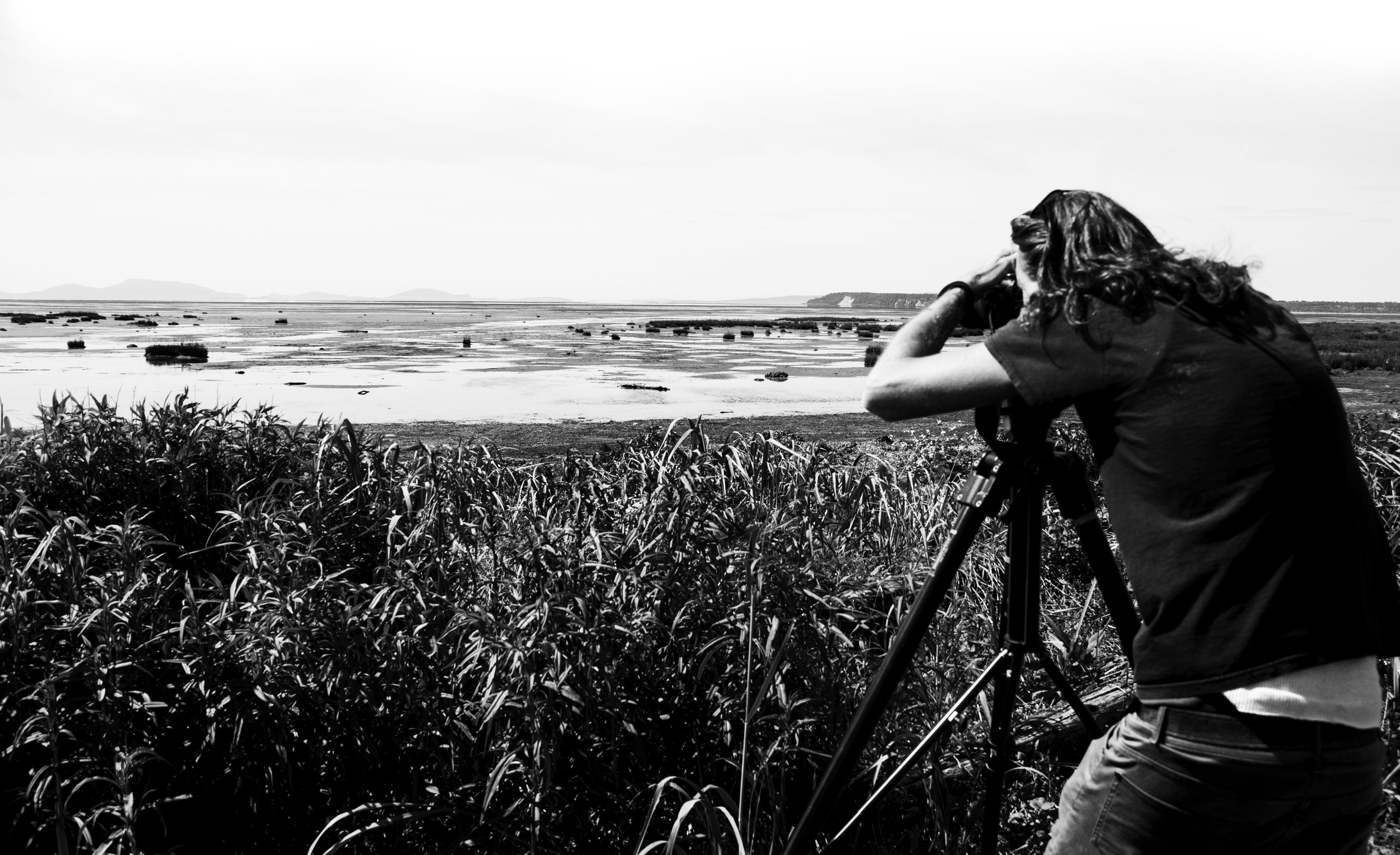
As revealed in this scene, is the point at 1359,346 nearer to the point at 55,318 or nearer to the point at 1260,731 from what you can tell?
the point at 1260,731

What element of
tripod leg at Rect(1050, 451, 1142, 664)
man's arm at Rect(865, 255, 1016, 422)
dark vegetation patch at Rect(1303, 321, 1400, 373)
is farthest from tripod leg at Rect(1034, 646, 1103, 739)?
dark vegetation patch at Rect(1303, 321, 1400, 373)

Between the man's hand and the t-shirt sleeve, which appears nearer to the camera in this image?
the t-shirt sleeve

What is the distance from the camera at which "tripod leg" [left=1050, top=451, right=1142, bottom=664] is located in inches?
80.7

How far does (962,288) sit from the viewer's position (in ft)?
6.83

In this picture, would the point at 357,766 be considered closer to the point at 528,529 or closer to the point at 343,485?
the point at 528,529

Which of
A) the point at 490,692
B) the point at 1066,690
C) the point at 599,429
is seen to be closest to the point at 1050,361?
the point at 1066,690

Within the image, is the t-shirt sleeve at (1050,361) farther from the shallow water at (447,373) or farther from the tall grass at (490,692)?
the shallow water at (447,373)

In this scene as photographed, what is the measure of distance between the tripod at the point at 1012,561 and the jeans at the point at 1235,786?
1.31 feet

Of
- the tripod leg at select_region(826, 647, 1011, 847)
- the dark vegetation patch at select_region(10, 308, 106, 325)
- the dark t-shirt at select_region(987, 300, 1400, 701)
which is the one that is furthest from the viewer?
the dark vegetation patch at select_region(10, 308, 106, 325)

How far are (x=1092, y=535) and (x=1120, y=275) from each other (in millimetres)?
576

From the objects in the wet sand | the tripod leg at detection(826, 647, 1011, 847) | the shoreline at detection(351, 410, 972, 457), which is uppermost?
the tripod leg at detection(826, 647, 1011, 847)

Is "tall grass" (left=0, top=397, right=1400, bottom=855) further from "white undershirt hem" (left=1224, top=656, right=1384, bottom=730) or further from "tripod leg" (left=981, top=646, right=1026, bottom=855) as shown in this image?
"white undershirt hem" (left=1224, top=656, right=1384, bottom=730)

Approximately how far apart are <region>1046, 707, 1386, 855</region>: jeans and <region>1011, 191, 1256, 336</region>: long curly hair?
2.01 ft

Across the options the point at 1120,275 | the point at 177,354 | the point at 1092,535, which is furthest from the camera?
the point at 177,354
